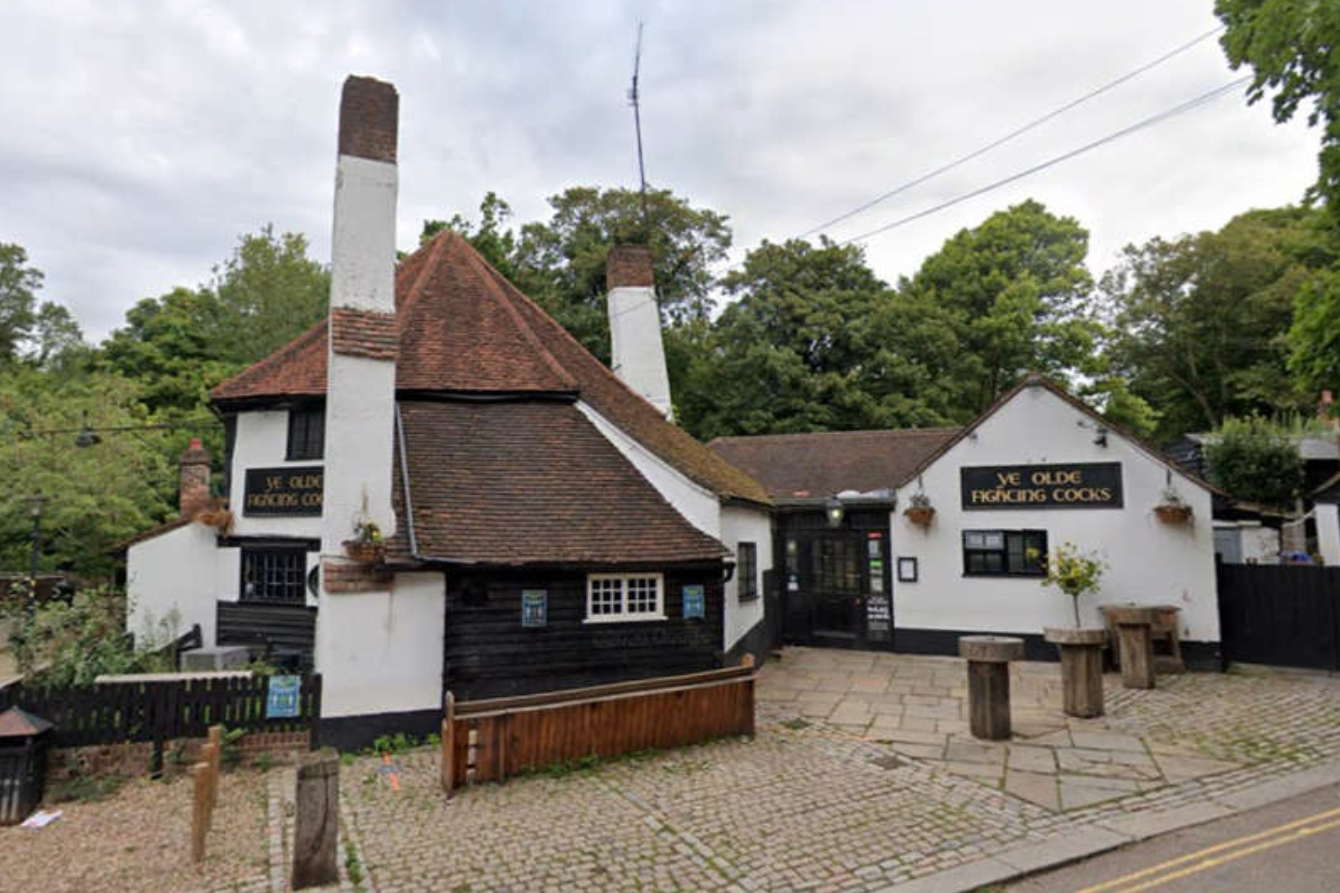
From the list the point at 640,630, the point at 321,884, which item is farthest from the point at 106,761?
the point at 640,630

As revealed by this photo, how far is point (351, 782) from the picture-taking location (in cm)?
743

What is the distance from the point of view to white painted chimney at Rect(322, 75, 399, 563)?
8688 mm

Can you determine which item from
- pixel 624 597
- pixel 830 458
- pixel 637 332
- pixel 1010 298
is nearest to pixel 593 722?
pixel 624 597

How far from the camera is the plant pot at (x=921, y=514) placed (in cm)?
1391

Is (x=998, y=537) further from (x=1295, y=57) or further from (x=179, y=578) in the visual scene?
(x=179, y=578)

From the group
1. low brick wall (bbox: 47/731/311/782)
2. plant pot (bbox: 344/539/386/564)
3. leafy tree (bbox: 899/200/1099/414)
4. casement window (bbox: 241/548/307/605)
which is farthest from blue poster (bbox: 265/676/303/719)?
leafy tree (bbox: 899/200/1099/414)

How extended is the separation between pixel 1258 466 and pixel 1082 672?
14.8 meters

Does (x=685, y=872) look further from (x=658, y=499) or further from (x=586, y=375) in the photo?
(x=586, y=375)

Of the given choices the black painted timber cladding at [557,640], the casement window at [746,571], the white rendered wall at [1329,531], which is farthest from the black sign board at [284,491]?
the white rendered wall at [1329,531]

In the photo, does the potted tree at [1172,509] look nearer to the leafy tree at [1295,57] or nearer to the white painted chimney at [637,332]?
the leafy tree at [1295,57]

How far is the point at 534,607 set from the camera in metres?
9.24

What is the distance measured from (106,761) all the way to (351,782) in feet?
9.37

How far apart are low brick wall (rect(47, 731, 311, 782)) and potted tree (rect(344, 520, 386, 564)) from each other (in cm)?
220

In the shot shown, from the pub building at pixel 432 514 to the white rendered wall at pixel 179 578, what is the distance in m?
0.04
